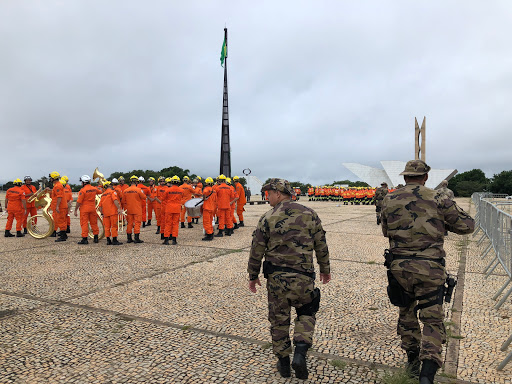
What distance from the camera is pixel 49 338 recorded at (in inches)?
145

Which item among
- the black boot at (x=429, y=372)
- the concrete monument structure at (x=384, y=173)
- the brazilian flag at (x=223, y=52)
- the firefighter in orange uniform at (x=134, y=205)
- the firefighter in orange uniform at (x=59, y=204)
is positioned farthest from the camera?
the concrete monument structure at (x=384, y=173)

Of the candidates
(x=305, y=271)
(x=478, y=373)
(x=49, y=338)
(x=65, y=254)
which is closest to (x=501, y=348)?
(x=478, y=373)

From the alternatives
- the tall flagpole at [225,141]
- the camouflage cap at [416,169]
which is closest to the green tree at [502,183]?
the tall flagpole at [225,141]

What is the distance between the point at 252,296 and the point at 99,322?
186 cm

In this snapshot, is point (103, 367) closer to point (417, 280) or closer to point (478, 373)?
point (417, 280)

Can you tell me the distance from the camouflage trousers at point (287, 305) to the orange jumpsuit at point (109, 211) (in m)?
7.22

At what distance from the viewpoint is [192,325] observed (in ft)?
13.1

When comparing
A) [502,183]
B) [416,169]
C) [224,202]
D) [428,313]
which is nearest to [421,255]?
[428,313]

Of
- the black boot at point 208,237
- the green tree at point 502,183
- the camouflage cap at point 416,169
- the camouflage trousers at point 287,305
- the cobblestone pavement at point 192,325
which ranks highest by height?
the green tree at point 502,183

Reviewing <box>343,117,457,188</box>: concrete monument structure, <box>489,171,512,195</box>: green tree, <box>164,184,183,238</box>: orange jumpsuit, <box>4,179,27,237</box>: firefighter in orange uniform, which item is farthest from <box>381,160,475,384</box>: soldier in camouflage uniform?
<box>489,171,512,195</box>: green tree

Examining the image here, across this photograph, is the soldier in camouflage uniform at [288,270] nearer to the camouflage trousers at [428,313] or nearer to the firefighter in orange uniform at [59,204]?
the camouflage trousers at [428,313]

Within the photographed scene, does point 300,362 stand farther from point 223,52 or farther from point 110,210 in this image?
point 223,52

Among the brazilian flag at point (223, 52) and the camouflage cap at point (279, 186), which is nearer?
the camouflage cap at point (279, 186)

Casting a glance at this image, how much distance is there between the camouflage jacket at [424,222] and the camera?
2812 mm
